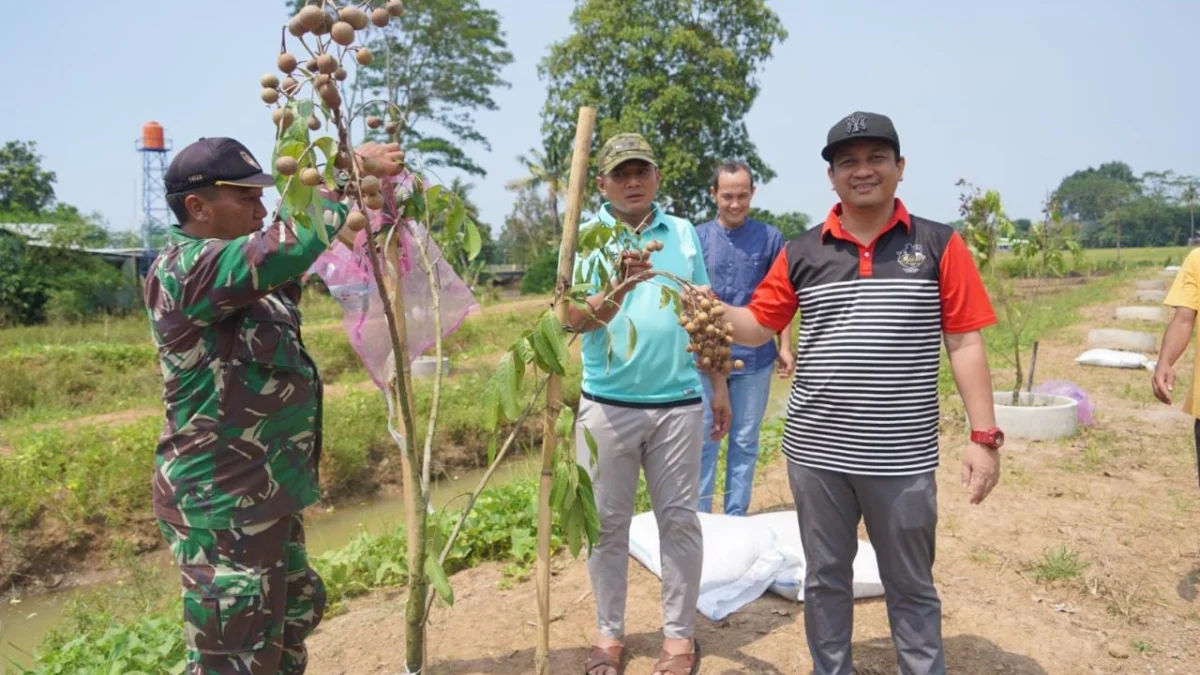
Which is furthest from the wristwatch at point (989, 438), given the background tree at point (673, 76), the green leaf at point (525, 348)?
the background tree at point (673, 76)

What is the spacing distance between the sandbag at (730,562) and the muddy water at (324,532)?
1196mm

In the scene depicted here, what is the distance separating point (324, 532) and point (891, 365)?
5133 mm

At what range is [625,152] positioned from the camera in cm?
253

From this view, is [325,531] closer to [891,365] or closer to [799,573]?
[799,573]

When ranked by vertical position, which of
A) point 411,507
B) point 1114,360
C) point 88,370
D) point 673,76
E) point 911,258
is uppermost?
point 673,76

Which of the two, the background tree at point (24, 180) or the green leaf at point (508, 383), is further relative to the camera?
the background tree at point (24, 180)

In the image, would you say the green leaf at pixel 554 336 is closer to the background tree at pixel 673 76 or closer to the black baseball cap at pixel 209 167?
the black baseball cap at pixel 209 167

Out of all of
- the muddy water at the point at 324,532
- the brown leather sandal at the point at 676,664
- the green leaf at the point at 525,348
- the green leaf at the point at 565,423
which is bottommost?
the muddy water at the point at 324,532

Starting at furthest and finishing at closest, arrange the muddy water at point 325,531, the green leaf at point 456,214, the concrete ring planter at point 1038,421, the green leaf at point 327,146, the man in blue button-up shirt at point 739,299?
the concrete ring planter at point 1038,421 < the muddy water at point 325,531 < the man in blue button-up shirt at point 739,299 < the green leaf at point 456,214 < the green leaf at point 327,146

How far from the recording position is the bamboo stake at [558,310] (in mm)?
1938

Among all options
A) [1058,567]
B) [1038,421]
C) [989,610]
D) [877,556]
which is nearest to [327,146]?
[877,556]

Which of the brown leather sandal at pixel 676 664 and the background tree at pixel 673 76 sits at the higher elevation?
the background tree at pixel 673 76

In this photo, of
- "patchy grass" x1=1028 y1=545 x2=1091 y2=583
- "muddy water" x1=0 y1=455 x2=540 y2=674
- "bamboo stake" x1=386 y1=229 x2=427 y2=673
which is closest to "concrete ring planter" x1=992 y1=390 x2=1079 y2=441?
"patchy grass" x1=1028 y1=545 x2=1091 y2=583

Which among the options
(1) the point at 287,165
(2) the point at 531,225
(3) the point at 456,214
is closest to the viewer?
(1) the point at 287,165
